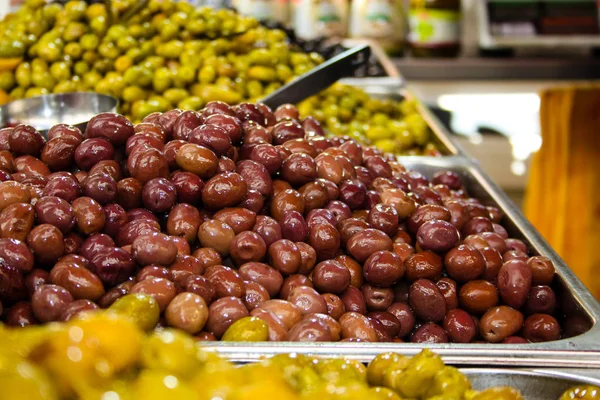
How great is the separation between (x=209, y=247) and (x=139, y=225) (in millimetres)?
137

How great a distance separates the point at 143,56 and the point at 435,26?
7.67ft

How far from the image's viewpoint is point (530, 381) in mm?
1092

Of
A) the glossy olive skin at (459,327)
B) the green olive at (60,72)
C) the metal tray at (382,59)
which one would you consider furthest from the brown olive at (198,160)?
the metal tray at (382,59)

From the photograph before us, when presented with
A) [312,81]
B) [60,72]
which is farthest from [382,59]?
[60,72]

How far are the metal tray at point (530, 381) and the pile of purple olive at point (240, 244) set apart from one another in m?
0.21

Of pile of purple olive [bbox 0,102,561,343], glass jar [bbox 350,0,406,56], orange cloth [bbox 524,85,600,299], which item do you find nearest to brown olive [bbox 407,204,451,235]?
pile of purple olive [bbox 0,102,561,343]

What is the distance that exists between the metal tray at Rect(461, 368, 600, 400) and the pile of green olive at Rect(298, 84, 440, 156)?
141cm

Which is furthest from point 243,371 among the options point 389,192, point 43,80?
point 43,80

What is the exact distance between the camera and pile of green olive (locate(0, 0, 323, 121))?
98.0 inches

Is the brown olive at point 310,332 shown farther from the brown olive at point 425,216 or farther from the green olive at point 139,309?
the brown olive at point 425,216

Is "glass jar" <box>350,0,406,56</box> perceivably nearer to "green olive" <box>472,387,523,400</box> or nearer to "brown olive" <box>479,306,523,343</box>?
"brown olive" <box>479,306,523,343</box>

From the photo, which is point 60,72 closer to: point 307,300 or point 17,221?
point 17,221

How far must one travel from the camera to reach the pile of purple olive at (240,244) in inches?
45.8

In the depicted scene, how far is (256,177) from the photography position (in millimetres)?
1454
